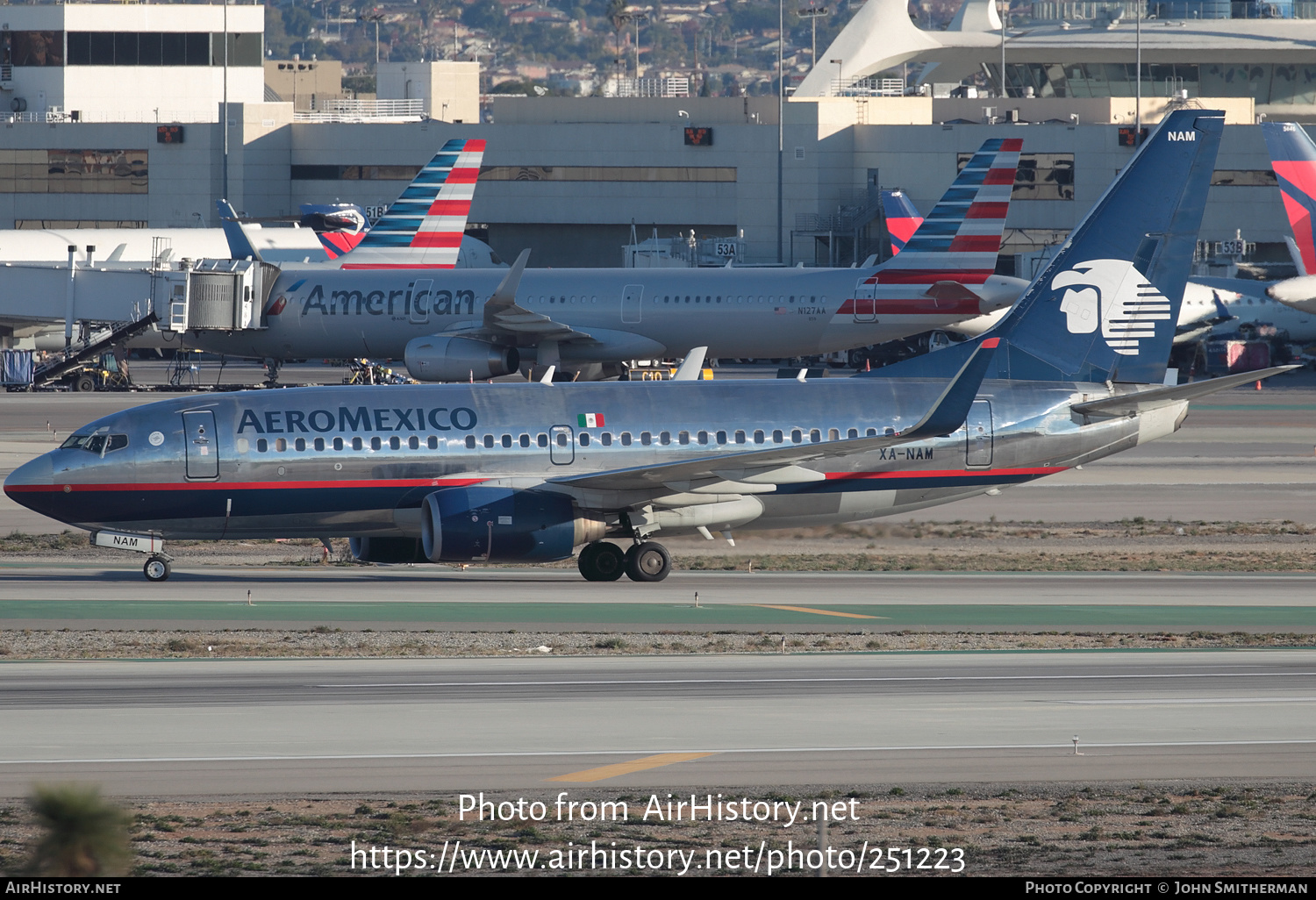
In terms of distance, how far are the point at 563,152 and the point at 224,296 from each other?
49835 millimetres

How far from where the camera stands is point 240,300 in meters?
63.0

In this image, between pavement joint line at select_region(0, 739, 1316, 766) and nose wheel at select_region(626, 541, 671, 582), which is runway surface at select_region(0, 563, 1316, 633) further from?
pavement joint line at select_region(0, 739, 1316, 766)

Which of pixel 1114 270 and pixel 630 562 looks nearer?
pixel 630 562

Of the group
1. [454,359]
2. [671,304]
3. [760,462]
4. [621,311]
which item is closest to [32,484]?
[760,462]

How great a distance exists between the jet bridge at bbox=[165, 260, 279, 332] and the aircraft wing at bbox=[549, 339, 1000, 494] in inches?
1464

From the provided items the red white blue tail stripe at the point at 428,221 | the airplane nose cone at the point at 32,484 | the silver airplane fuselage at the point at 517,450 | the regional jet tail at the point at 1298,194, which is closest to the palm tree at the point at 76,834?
the silver airplane fuselage at the point at 517,450

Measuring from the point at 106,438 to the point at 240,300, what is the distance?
3523 cm

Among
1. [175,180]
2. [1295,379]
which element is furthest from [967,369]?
[175,180]

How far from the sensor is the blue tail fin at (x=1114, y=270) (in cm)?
3225

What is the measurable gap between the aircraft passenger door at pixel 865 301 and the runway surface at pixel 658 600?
31.7 meters

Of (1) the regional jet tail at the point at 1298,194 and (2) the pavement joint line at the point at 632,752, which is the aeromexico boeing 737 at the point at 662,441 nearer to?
(2) the pavement joint line at the point at 632,752

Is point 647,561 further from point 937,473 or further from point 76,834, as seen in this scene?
point 76,834

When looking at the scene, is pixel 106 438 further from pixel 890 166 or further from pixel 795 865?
pixel 890 166

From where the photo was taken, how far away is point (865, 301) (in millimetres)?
62625
